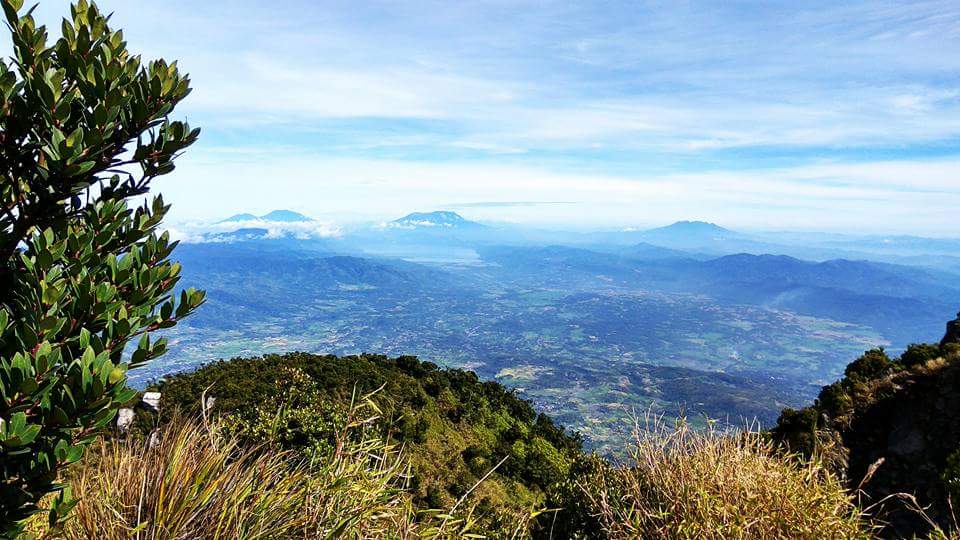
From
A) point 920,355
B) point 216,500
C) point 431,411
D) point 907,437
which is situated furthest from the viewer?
point 431,411

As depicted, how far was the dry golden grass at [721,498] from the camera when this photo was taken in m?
4.71

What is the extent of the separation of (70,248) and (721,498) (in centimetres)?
648

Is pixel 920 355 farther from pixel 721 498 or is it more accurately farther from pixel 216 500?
pixel 216 500

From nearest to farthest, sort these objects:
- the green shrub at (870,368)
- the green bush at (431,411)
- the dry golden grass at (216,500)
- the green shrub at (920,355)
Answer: the dry golden grass at (216,500), the green shrub at (920,355), the green shrub at (870,368), the green bush at (431,411)

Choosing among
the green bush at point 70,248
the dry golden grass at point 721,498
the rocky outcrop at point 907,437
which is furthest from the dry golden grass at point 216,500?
the rocky outcrop at point 907,437

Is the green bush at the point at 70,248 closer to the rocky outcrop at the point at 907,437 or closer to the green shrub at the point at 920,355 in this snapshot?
the rocky outcrop at the point at 907,437

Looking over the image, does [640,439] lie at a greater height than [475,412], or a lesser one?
greater

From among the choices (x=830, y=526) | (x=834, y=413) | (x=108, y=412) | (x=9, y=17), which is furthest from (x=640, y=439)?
(x=834, y=413)

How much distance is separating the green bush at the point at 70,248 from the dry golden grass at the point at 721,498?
4.91 meters

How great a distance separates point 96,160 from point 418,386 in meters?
26.5

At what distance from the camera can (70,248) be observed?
3.26 meters

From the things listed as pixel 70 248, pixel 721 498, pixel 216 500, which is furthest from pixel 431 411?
pixel 70 248

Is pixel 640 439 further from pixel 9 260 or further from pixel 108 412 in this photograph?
pixel 9 260

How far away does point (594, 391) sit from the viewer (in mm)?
184250
